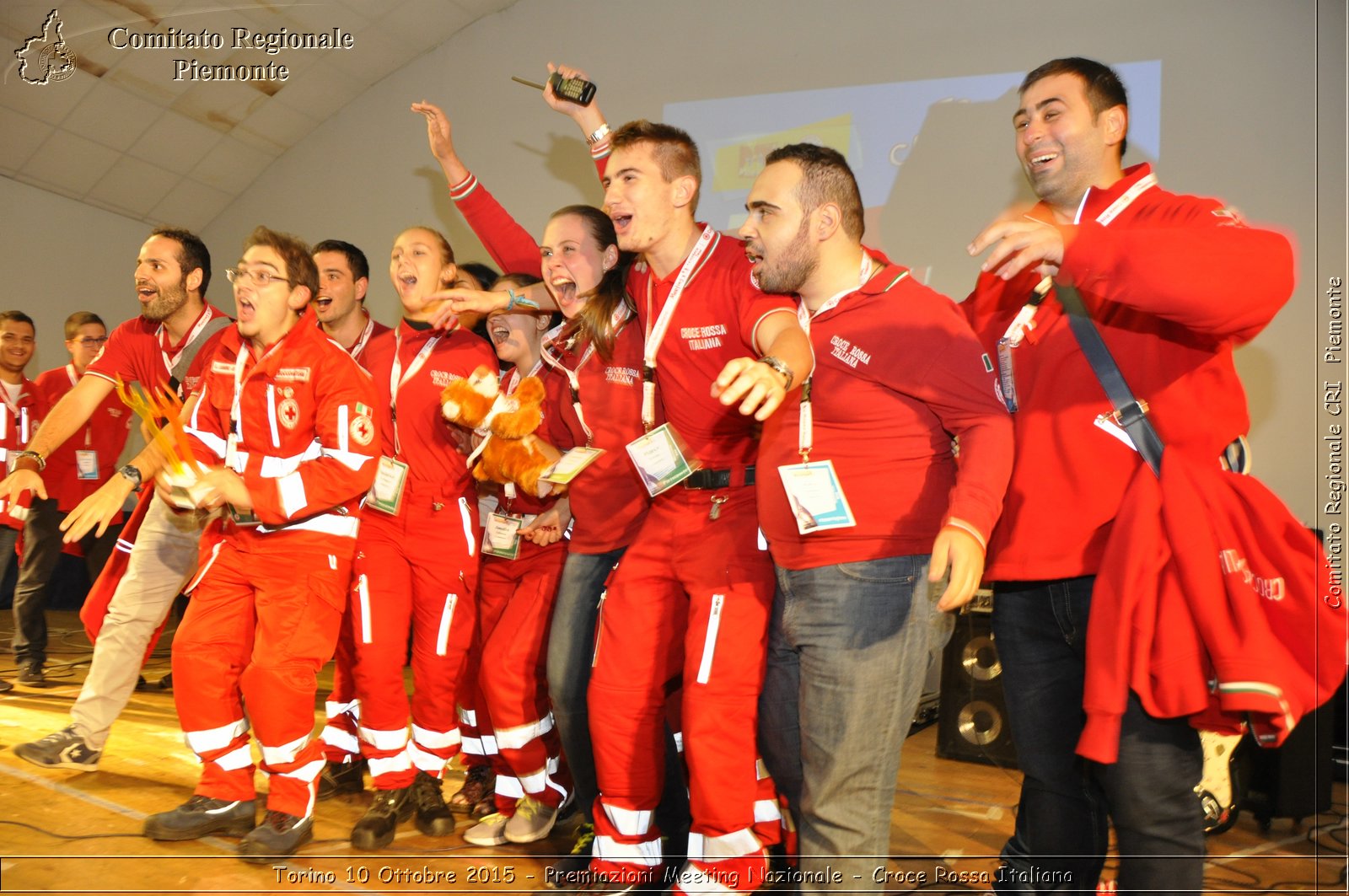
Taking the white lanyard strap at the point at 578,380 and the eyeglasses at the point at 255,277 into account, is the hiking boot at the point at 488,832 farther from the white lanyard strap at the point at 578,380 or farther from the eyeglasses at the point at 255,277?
the eyeglasses at the point at 255,277

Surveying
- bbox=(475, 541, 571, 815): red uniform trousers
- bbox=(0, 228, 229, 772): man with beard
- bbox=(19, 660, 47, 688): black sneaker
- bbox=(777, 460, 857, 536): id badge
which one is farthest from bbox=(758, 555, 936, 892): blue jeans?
bbox=(19, 660, 47, 688): black sneaker

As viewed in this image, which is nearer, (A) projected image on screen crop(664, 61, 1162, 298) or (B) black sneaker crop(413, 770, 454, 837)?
(B) black sneaker crop(413, 770, 454, 837)

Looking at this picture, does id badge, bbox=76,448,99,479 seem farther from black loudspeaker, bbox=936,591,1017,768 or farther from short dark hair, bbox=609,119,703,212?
black loudspeaker, bbox=936,591,1017,768

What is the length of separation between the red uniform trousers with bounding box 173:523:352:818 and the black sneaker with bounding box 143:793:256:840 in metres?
0.04

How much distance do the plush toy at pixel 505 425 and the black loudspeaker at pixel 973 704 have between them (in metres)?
2.81

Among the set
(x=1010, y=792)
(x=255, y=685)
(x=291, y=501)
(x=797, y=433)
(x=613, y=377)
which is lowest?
(x=1010, y=792)

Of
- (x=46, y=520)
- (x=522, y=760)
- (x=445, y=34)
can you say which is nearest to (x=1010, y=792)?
(x=522, y=760)

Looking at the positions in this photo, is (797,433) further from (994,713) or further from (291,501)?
(994,713)

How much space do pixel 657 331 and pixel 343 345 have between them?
2.08m

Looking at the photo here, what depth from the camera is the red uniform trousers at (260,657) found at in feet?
10.8

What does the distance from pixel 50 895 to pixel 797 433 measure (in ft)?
8.40

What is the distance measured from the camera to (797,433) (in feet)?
8.19

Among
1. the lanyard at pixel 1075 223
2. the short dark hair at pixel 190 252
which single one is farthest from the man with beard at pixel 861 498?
the short dark hair at pixel 190 252

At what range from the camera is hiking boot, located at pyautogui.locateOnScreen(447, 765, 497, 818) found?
4.04m
